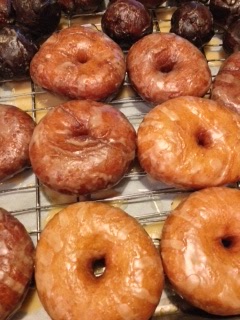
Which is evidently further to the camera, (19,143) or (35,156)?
(19,143)

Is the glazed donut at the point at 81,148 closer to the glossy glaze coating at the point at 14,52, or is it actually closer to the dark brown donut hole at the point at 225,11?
the glossy glaze coating at the point at 14,52

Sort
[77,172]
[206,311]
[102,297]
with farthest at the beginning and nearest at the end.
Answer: [77,172] → [206,311] → [102,297]

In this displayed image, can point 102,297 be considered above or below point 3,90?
below

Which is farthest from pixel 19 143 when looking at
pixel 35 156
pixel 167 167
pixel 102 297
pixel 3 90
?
pixel 102 297

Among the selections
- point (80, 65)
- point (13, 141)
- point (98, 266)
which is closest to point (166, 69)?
point (80, 65)

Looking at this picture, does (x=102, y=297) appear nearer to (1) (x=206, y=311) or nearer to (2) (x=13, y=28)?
(1) (x=206, y=311)

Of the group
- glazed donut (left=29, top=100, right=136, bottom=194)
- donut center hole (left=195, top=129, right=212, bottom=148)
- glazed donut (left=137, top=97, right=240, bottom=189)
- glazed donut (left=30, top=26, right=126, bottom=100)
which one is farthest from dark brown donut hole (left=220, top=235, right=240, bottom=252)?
glazed donut (left=30, top=26, right=126, bottom=100)

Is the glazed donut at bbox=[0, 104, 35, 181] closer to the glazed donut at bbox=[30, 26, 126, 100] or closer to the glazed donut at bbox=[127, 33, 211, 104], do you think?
the glazed donut at bbox=[30, 26, 126, 100]
